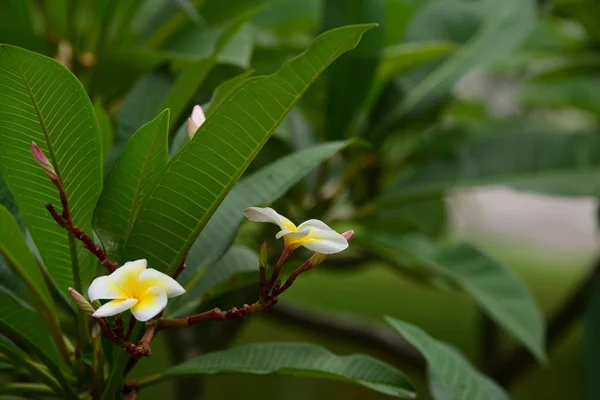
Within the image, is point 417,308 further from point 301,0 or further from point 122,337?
point 122,337

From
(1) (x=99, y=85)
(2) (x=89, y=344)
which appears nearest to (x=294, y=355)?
(2) (x=89, y=344)

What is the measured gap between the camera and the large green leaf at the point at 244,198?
1.67 ft

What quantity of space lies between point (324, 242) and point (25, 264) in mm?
188

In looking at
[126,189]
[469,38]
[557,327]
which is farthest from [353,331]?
[126,189]

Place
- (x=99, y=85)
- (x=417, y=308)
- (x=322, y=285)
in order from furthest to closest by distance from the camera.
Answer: (x=322, y=285) < (x=417, y=308) < (x=99, y=85)

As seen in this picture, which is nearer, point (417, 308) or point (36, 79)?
point (36, 79)

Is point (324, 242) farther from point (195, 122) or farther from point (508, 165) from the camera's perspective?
point (508, 165)

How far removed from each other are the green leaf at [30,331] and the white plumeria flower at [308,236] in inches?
6.9

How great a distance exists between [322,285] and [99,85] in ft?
2.58

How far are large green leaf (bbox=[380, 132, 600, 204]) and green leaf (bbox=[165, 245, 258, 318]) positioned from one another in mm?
305

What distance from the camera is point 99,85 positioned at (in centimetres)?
71

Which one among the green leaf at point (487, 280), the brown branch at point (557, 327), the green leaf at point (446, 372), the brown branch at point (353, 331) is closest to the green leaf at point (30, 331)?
the green leaf at point (446, 372)

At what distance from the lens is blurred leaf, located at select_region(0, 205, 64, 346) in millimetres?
422

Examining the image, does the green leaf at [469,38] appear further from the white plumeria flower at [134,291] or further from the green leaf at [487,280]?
the white plumeria flower at [134,291]
